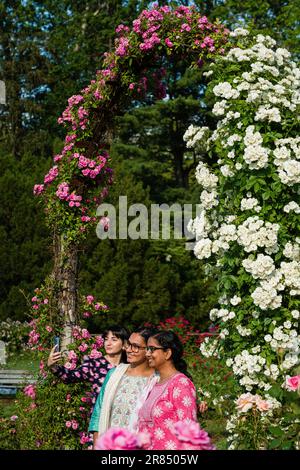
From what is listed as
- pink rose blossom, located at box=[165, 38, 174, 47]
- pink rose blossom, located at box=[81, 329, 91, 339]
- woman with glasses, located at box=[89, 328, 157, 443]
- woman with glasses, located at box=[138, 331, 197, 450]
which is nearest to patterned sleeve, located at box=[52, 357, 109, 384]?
woman with glasses, located at box=[89, 328, 157, 443]

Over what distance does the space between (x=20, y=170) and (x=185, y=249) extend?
13.6 feet

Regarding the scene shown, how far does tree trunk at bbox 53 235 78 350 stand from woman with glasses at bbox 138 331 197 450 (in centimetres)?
227

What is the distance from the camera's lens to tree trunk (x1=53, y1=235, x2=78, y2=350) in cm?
598

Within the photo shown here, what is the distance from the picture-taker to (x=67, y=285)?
19.7 ft

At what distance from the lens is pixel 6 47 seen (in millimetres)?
21828

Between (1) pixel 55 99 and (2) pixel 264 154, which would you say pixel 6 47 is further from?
(2) pixel 264 154

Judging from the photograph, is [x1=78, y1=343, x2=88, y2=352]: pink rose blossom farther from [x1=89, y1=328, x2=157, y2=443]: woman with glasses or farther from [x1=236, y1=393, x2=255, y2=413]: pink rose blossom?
[x1=236, y1=393, x2=255, y2=413]: pink rose blossom

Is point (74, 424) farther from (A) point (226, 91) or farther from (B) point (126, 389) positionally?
(A) point (226, 91)

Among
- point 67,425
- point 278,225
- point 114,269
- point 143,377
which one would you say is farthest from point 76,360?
point 114,269

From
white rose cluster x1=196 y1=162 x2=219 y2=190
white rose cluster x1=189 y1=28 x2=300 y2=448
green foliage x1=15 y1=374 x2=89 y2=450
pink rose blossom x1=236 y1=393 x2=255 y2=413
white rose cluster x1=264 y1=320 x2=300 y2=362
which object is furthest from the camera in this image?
green foliage x1=15 y1=374 x2=89 y2=450

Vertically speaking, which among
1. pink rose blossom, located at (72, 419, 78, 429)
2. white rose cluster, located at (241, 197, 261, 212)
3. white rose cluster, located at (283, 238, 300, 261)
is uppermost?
white rose cluster, located at (241, 197, 261, 212)

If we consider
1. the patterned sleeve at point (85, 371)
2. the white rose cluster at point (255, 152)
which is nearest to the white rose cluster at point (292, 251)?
the white rose cluster at point (255, 152)

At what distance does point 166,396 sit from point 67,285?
2575mm

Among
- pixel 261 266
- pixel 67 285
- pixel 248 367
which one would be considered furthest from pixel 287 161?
pixel 67 285
